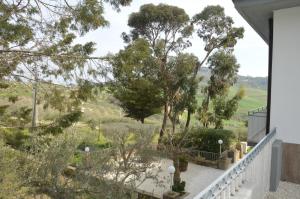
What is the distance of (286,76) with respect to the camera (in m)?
5.50

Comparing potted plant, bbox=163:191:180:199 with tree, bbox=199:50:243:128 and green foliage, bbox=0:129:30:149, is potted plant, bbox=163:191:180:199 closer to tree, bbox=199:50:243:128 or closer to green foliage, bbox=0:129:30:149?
green foliage, bbox=0:129:30:149

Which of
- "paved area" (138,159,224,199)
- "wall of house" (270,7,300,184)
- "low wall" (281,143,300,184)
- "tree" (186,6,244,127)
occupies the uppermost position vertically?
"tree" (186,6,244,127)

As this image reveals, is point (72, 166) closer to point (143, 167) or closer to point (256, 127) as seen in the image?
point (143, 167)

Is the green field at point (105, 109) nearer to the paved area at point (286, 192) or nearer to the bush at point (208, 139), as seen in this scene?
the bush at point (208, 139)

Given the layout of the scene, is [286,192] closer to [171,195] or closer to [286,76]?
[286,76]

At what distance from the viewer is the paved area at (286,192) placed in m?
5.05

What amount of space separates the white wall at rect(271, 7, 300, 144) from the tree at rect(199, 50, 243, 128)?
18.1m

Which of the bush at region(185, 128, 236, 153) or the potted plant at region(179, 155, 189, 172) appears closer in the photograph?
the potted plant at region(179, 155, 189, 172)

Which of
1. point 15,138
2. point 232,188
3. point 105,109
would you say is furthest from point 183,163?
point 105,109

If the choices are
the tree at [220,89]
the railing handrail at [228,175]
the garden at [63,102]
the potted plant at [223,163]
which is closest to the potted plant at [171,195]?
the garden at [63,102]

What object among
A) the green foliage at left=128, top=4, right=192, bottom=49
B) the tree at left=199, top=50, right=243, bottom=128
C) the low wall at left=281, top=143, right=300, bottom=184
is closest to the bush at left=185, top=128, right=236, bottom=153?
the tree at left=199, top=50, right=243, bottom=128

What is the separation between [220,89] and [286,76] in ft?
64.6

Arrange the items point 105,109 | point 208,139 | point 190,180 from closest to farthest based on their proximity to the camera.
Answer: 1. point 190,180
2. point 208,139
3. point 105,109

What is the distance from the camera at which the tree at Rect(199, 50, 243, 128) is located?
23.5m
